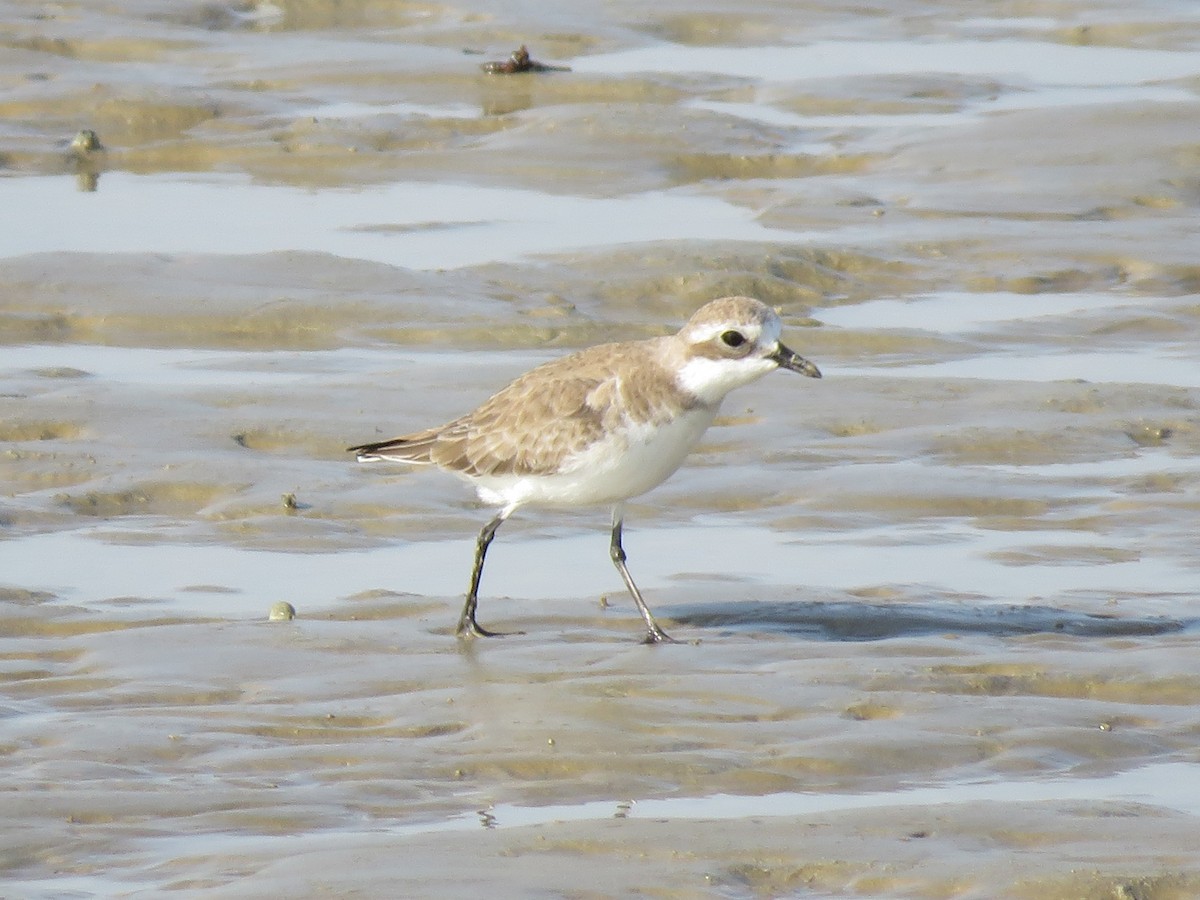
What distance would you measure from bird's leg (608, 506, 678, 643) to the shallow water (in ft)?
0.41

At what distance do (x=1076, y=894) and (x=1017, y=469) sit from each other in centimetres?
456

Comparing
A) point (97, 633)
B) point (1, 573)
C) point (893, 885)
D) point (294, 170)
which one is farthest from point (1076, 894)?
point (294, 170)

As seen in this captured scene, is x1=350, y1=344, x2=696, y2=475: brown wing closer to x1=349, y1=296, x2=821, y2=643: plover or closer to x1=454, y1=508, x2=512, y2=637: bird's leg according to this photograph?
x1=349, y1=296, x2=821, y2=643: plover

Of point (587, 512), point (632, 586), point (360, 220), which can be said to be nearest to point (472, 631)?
point (632, 586)

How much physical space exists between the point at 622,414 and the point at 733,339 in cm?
45

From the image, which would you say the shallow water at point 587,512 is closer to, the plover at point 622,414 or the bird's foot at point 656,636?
the bird's foot at point 656,636

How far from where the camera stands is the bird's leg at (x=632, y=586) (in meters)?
7.76

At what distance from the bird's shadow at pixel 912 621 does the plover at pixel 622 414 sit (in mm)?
394

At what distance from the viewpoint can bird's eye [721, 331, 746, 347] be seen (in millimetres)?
7699

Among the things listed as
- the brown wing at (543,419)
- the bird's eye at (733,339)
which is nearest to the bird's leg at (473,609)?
the brown wing at (543,419)

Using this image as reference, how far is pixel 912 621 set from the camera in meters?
7.91

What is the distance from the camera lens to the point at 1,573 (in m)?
8.23

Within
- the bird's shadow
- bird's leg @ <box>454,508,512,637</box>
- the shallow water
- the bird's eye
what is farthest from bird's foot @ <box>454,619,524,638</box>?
the bird's eye

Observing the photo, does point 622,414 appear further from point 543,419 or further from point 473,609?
point 473,609
